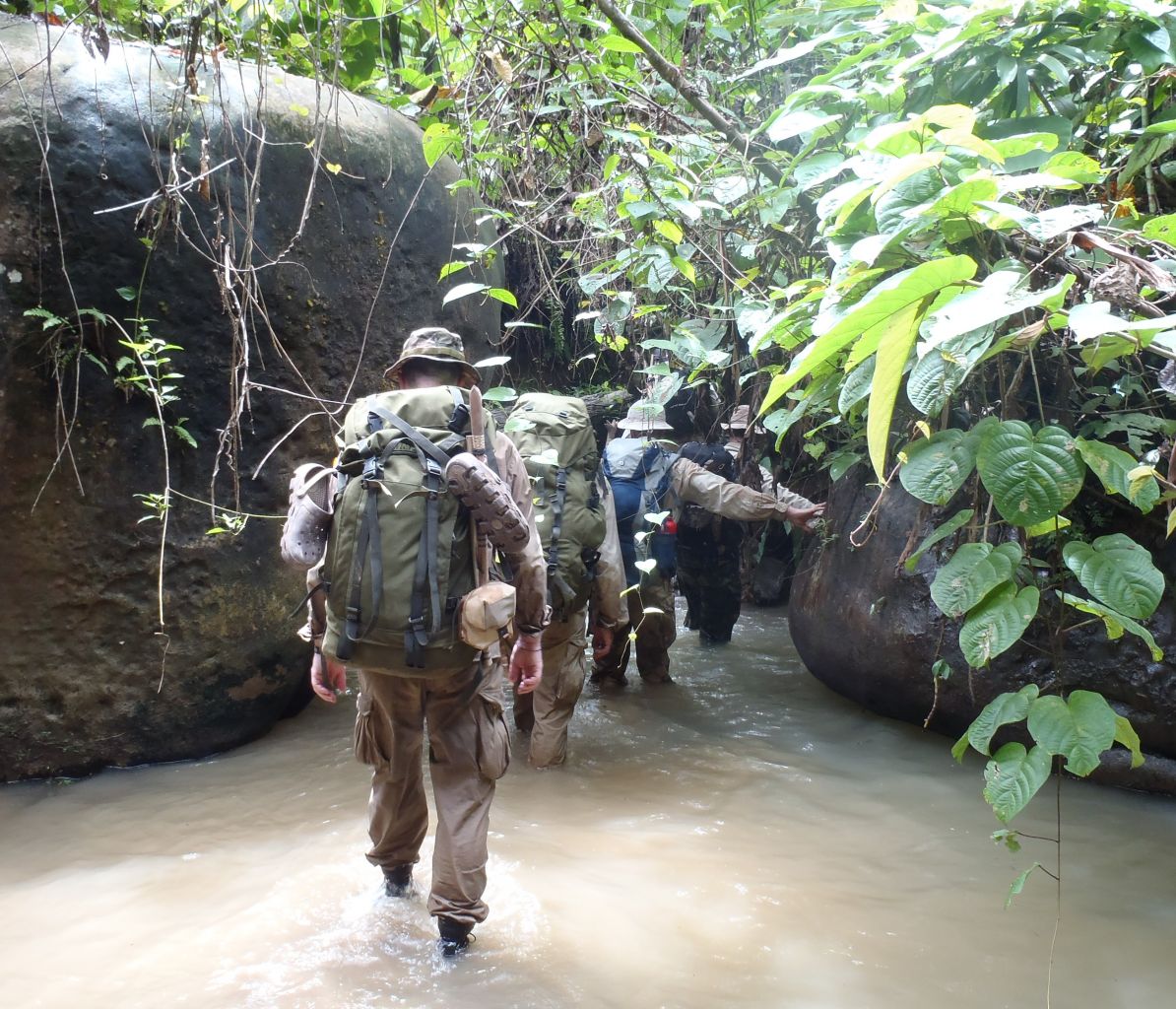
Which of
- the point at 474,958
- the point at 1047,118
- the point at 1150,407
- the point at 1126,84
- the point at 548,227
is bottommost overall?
the point at 474,958

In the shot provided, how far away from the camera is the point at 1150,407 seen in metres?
3.65

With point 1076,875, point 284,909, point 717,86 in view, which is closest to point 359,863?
point 284,909

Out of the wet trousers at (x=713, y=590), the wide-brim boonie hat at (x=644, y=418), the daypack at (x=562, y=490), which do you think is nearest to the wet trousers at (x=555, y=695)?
the daypack at (x=562, y=490)

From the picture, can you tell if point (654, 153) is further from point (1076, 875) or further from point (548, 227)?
point (548, 227)

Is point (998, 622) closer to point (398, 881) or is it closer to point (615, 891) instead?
point (615, 891)

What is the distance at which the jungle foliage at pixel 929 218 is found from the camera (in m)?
1.84

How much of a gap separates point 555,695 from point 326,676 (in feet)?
5.58

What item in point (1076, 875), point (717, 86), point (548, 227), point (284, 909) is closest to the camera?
point (284, 909)

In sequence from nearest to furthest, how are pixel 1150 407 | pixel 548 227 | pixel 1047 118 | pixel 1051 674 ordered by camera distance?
pixel 1047 118
pixel 1150 407
pixel 1051 674
pixel 548 227

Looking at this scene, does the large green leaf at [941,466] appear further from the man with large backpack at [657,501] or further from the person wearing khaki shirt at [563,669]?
the man with large backpack at [657,501]

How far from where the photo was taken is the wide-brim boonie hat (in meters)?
4.02

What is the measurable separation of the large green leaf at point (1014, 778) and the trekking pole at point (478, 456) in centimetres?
158

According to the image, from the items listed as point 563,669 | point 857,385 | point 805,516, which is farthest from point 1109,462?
point 805,516

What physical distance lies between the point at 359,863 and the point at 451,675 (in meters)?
1.06
